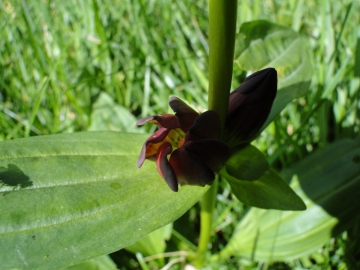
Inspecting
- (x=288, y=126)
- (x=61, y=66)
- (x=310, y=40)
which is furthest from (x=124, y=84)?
(x=310, y=40)

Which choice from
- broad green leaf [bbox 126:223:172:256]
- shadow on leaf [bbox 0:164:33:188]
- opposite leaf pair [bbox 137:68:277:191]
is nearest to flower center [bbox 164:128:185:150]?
opposite leaf pair [bbox 137:68:277:191]

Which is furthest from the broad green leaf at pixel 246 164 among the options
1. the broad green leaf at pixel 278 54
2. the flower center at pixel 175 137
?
the broad green leaf at pixel 278 54

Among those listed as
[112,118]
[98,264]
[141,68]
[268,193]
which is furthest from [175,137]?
[141,68]

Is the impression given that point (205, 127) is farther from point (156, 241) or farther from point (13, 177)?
point (156, 241)

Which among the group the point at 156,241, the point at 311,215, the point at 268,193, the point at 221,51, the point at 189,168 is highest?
the point at 221,51

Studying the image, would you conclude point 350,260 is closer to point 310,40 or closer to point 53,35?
point 310,40
